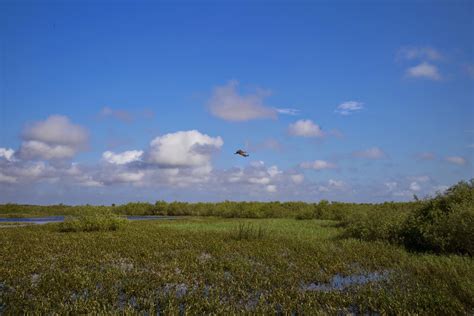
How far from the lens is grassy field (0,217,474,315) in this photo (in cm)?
927

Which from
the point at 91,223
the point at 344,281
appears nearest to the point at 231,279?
the point at 344,281

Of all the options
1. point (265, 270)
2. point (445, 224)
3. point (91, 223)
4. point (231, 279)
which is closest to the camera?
point (231, 279)

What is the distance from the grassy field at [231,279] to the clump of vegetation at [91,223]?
9028 mm

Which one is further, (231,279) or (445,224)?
(445,224)

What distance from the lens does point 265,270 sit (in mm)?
13367

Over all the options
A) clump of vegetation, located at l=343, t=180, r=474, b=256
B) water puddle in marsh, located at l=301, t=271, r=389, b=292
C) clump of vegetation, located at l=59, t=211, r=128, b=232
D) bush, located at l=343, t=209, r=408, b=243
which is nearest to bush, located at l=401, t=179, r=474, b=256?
clump of vegetation, located at l=343, t=180, r=474, b=256

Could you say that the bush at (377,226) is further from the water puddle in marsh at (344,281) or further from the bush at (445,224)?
the water puddle in marsh at (344,281)

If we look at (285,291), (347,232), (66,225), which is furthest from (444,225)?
(66,225)

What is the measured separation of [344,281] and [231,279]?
12.3 ft

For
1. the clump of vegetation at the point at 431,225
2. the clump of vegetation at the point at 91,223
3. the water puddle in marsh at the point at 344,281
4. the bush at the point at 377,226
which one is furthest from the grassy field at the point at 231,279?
the clump of vegetation at the point at 91,223

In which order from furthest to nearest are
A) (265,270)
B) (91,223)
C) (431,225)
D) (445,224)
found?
(91,223) → (431,225) → (445,224) → (265,270)

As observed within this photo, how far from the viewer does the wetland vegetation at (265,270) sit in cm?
938

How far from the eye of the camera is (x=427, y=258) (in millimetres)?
14484

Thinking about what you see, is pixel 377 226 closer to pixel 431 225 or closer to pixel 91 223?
pixel 431 225
